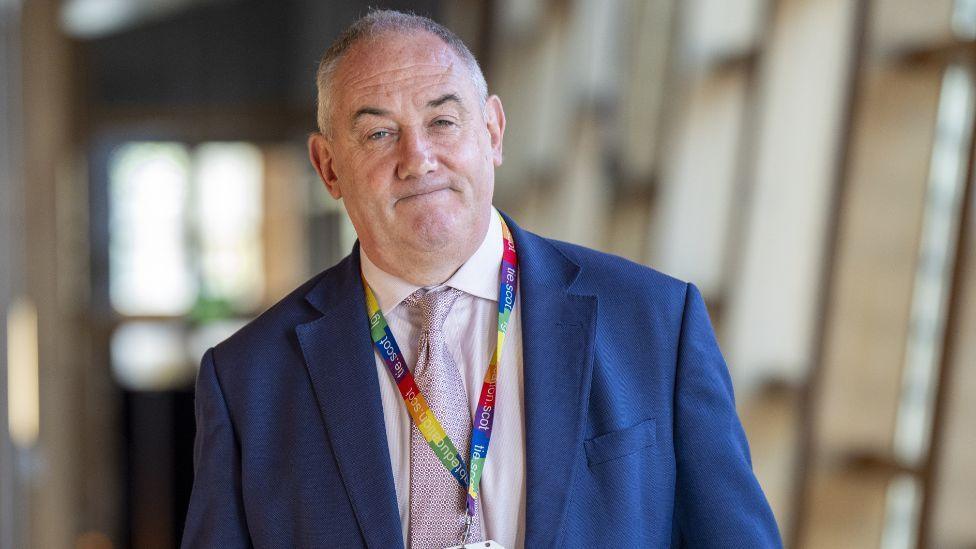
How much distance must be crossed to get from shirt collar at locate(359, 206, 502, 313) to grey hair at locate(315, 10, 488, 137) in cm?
26

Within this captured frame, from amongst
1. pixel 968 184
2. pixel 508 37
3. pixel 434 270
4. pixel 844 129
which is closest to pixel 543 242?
pixel 434 270

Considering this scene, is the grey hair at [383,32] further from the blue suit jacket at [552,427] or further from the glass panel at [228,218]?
the glass panel at [228,218]

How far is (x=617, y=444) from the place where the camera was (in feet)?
6.71

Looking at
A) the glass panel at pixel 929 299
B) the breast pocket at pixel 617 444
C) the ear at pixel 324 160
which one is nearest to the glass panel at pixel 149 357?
the glass panel at pixel 929 299

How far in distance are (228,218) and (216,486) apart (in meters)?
13.2

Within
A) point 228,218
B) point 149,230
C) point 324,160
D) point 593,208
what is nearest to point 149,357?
point 149,230

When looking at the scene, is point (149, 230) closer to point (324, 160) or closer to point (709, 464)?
point (324, 160)

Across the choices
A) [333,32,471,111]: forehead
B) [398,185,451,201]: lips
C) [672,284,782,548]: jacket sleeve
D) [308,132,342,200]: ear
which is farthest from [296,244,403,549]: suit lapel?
[672,284,782,548]: jacket sleeve

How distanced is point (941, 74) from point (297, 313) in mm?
2346

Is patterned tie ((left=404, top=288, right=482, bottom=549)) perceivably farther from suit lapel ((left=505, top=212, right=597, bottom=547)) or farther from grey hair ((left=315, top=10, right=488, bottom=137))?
grey hair ((left=315, top=10, right=488, bottom=137))

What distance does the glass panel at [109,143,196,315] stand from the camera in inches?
567

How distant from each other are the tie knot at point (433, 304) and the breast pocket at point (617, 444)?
34cm

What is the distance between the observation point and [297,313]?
7.47ft

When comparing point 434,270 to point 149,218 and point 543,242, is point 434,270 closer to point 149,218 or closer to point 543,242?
point 543,242
